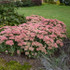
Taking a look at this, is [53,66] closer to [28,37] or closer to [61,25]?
[28,37]

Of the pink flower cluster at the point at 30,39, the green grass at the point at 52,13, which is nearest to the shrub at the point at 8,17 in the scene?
the pink flower cluster at the point at 30,39

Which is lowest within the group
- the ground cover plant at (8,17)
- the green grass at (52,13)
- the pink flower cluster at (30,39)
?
the green grass at (52,13)

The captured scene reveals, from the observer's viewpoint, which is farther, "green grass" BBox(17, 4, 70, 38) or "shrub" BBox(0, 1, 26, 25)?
"green grass" BBox(17, 4, 70, 38)

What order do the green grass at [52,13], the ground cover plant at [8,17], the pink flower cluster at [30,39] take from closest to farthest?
the pink flower cluster at [30,39] < the ground cover plant at [8,17] < the green grass at [52,13]

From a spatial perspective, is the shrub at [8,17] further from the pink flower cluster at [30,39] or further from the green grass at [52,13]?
the green grass at [52,13]

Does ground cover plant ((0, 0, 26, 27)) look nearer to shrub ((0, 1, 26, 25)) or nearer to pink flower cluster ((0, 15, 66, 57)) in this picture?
shrub ((0, 1, 26, 25))

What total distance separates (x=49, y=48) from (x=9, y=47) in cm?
96

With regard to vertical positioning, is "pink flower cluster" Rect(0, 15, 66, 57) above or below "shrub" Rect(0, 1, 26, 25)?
below

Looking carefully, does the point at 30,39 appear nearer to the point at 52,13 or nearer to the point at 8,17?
the point at 8,17

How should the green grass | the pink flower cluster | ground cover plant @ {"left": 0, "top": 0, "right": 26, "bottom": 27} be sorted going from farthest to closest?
1. the green grass
2. ground cover plant @ {"left": 0, "top": 0, "right": 26, "bottom": 27}
3. the pink flower cluster

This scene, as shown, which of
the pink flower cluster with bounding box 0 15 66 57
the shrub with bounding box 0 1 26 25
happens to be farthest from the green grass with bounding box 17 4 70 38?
the pink flower cluster with bounding box 0 15 66 57

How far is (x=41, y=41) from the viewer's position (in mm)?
4449

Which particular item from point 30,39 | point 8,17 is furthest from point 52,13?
point 30,39

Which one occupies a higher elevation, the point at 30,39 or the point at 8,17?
the point at 8,17
